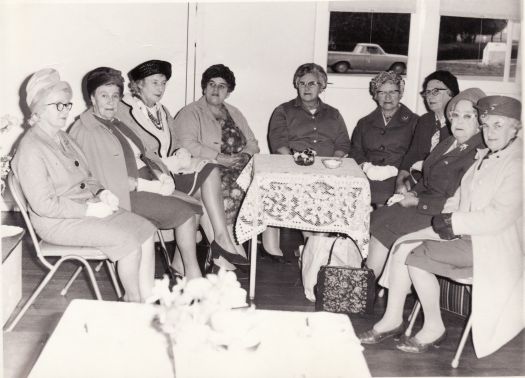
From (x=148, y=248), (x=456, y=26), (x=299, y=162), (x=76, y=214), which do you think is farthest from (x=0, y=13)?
(x=456, y=26)

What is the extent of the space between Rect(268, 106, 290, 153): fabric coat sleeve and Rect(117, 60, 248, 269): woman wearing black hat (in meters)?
0.64

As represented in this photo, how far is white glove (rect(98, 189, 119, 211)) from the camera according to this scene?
349 cm

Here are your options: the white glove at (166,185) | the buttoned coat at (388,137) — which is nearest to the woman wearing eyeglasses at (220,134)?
the white glove at (166,185)

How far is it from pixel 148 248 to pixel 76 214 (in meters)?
0.42

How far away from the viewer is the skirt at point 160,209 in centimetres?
395

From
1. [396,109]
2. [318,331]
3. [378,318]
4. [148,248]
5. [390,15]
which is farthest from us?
[390,15]

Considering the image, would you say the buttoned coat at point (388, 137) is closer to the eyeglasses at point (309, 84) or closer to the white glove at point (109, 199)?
the eyeglasses at point (309, 84)

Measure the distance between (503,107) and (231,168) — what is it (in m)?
1.96

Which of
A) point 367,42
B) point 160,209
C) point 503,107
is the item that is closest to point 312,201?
point 160,209

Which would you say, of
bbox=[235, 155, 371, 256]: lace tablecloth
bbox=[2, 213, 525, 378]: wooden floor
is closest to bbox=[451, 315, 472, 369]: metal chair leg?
bbox=[2, 213, 525, 378]: wooden floor

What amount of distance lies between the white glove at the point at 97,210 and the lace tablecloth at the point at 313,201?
83 centimetres

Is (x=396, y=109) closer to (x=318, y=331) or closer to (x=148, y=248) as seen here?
(x=148, y=248)

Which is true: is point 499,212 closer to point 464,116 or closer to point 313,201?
point 464,116

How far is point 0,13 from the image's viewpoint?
146 inches
